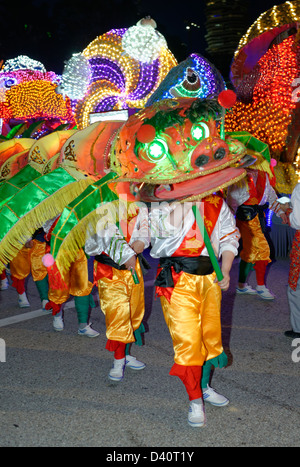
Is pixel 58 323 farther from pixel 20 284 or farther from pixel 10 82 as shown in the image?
pixel 10 82

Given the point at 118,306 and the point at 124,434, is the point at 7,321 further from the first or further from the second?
the point at 124,434

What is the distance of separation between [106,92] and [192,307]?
535cm

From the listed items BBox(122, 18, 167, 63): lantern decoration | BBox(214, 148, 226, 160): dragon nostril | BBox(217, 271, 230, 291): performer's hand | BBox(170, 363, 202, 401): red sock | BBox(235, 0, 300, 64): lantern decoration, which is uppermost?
BBox(235, 0, 300, 64): lantern decoration

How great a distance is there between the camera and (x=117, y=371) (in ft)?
11.4

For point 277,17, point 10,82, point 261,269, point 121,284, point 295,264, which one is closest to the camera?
point 121,284

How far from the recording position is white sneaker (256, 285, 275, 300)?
207 inches

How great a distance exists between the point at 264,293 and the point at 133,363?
85.0 inches

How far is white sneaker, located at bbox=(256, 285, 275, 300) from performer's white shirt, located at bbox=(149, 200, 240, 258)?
8.30ft

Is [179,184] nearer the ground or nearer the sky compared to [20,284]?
nearer the sky

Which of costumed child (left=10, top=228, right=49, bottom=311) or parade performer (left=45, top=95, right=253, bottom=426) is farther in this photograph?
costumed child (left=10, top=228, right=49, bottom=311)

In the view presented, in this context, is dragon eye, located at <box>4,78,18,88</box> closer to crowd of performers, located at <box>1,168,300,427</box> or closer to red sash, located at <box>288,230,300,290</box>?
crowd of performers, located at <box>1,168,300,427</box>

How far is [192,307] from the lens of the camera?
9.20ft

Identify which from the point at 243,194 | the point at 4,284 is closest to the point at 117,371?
the point at 243,194

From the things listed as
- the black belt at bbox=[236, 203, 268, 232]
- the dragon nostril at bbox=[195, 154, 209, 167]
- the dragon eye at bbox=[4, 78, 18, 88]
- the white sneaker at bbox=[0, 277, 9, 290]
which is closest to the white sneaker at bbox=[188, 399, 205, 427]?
the dragon nostril at bbox=[195, 154, 209, 167]
